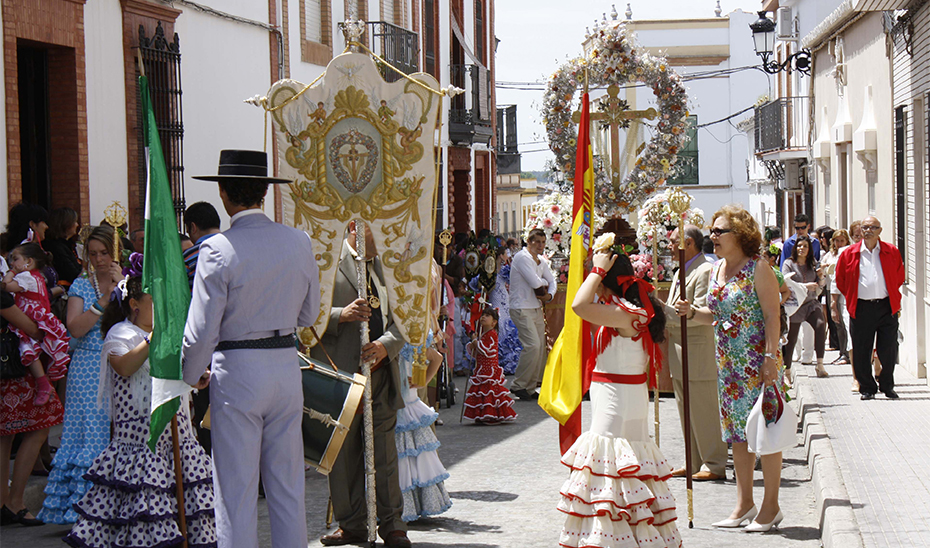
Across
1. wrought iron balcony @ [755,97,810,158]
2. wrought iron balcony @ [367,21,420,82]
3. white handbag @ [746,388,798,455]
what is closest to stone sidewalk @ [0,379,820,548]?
white handbag @ [746,388,798,455]

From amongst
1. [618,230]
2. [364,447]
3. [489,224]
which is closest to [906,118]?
[618,230]

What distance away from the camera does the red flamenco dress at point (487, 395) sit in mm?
11289

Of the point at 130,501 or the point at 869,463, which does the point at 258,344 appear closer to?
the point at 130,501

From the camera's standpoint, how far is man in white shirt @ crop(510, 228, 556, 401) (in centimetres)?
1302

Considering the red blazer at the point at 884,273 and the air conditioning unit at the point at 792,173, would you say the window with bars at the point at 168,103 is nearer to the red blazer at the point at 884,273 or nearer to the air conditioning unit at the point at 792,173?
the red blazer at the point at 884,273

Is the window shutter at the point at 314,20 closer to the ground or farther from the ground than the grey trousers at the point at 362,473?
farther from the ground

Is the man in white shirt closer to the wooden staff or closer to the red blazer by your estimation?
the red blazer

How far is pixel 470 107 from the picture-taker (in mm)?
27422

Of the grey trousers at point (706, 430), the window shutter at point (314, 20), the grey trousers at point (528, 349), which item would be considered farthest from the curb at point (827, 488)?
the window shutter at point (314, 20)

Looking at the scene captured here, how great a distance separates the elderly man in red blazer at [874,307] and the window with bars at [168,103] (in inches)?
292

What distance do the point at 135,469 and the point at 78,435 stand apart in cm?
124

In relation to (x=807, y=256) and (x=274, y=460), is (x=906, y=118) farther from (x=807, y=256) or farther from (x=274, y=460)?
(x=274, y=460)

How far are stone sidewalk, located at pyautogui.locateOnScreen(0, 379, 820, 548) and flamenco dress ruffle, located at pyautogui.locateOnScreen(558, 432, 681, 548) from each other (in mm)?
641

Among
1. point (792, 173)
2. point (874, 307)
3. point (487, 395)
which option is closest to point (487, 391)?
point (487, 395)
